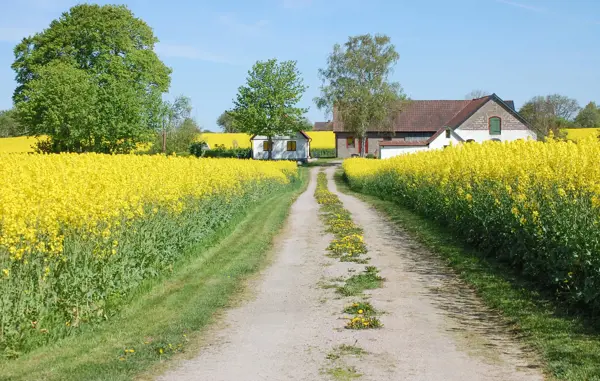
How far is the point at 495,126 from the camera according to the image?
7562 centimetres

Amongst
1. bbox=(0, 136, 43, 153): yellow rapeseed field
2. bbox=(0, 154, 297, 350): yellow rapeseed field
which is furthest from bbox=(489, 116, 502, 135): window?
bbox=(0, 154, 297, 350): yellow rapeseed field

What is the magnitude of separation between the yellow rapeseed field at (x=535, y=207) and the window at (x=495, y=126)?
57.9m

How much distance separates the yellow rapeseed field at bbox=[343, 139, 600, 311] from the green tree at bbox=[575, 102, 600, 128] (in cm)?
11153

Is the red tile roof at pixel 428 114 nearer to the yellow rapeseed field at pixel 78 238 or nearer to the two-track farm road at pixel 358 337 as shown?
the yellow rapeseed field at pixel 78 238

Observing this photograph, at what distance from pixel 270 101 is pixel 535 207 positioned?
67.6 meters

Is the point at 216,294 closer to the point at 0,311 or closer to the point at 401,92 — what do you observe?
the point at 0,311

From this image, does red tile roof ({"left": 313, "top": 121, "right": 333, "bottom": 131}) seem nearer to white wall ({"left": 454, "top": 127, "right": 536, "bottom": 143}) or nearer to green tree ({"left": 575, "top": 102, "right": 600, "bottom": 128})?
green tree ({"left": 575, "top": 102, "right": 600, "bottom": 128})

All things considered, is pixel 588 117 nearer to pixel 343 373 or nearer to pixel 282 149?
pixel 282 149

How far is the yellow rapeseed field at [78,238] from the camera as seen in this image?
833 centimetres

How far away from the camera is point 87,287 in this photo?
30.6 feet

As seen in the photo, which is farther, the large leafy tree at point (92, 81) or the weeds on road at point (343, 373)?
the large leafy tree at point (92, 81)

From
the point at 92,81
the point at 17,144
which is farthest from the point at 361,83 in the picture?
the point at 17,144

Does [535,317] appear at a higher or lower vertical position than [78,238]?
A: lower

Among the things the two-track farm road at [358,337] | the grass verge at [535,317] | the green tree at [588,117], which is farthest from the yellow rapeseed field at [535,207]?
the green tree at [588,117]
